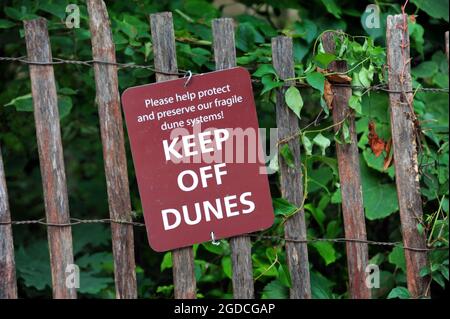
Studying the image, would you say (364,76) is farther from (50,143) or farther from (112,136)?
(50,143)

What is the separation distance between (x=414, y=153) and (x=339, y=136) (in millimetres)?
254

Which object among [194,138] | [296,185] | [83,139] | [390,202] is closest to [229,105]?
[194,138]

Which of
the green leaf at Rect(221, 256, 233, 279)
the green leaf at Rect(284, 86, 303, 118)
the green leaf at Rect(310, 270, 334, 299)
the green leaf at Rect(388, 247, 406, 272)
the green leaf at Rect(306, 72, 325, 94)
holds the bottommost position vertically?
the green leaf at Rect(310, 270, 334, 299)

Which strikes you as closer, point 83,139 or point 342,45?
point 342,45

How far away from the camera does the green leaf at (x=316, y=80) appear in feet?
7.33

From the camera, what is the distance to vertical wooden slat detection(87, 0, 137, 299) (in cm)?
226

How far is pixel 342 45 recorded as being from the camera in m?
2.32

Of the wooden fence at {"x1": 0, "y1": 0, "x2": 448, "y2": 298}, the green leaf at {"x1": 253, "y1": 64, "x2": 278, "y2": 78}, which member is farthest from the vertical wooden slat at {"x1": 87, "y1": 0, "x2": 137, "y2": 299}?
the green leaf at {"x1": 253, "y1": 64, "x2": 278, "y2": 78}

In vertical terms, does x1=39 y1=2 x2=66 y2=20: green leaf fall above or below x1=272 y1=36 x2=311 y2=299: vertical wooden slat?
above

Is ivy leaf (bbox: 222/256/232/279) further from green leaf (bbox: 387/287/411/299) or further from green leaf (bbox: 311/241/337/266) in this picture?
green leaf (bbox: 387/287/411/299)

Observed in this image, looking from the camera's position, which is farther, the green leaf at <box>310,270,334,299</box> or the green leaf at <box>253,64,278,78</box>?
the green leaf at <box>310,270,334,299</box>

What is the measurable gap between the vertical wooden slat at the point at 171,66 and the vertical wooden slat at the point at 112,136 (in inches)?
5.4

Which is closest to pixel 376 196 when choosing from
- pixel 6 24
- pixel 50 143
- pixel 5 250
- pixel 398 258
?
pixel 398 258
